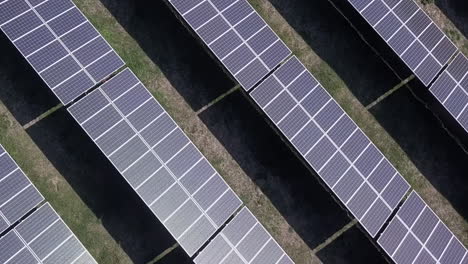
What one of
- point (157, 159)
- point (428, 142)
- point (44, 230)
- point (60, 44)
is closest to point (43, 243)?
point (44, 230)

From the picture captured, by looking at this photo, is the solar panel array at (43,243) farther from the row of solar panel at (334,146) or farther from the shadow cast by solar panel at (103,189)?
the row of solar panel at (334,146)

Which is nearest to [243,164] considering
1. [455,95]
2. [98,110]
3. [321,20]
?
[98,110]

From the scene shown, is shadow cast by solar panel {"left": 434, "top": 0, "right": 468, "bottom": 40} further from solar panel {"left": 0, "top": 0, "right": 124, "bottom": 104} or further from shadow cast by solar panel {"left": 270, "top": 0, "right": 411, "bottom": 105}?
solar panel {"left": 0, "top": 0, "right": 124, "bottom": 104}

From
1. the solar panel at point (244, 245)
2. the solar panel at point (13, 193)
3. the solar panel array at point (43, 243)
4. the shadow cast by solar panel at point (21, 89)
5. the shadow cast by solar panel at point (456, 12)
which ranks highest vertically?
the shadow cast by solar panel at point (21, 89)

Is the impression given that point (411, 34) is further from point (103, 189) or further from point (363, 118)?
point (103, 189)

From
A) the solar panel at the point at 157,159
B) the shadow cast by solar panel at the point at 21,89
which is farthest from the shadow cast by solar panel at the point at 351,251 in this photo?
the shadow cast by solar panel at the point at 21,89

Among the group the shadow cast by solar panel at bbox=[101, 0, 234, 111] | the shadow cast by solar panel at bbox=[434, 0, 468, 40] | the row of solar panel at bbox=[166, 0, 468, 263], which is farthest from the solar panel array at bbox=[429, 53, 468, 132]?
the shadow cast by solar panel at bbox=[101, 0, 234, 111]
